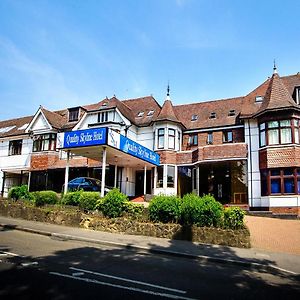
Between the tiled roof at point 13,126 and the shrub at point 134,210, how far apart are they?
73.4ft

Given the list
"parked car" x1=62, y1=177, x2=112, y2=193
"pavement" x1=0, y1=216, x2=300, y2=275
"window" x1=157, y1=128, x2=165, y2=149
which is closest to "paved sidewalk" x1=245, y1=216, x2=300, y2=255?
"pavement" x1=0, y1=216, x2=300, y2=275

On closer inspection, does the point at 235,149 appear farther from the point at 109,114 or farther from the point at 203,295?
the point at 203,295

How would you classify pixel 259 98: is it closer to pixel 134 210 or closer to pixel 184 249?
pixel 134 210

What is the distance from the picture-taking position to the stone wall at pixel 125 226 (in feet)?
42.7

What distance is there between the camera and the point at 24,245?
10.9 m

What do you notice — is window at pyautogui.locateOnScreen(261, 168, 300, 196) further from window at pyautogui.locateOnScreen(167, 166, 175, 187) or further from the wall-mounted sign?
the wall-mounted sign

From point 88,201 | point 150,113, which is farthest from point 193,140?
point 88,201

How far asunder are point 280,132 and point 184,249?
47.1ft

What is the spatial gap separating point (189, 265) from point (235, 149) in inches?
632

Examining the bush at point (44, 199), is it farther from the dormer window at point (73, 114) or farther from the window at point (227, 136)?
the window at point (227, 136)

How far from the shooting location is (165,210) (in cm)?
1465

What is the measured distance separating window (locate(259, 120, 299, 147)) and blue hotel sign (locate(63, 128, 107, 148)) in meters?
12.3

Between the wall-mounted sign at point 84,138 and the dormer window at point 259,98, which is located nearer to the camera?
the wall-mounted sign at point 84,138

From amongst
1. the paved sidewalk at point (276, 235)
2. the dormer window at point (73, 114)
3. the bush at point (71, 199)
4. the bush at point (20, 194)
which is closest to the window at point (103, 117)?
the dormer window at point (73, 114)
